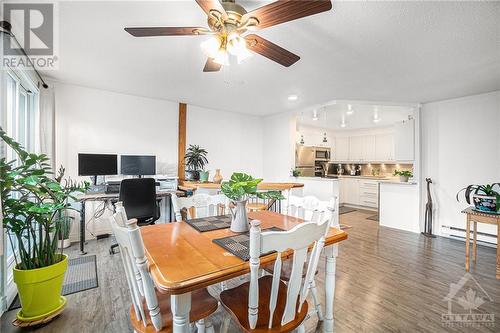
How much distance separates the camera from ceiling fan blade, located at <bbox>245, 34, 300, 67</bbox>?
5.35 feet

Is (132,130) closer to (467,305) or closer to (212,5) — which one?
(212,5)

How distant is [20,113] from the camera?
2938 millimetres

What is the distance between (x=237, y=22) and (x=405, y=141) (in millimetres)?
4448

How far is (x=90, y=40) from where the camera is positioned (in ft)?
7.37

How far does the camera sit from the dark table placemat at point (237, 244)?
3.88 ft

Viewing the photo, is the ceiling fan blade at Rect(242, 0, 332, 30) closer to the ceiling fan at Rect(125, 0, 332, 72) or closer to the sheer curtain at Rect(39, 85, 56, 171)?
the ceiling fan at Rect(125, 0, 332, 72)

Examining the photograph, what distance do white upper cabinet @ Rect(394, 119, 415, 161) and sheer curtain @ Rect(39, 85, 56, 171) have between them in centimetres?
612

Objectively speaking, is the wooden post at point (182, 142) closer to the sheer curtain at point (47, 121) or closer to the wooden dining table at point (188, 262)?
the sheer curtain at point (47, 121)

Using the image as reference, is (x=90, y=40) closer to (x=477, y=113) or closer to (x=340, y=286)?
(x=340, y=286)

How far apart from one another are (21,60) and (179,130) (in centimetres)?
242

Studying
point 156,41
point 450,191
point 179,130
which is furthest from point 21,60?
point 450,191

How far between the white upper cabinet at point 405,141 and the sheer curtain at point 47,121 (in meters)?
6.12

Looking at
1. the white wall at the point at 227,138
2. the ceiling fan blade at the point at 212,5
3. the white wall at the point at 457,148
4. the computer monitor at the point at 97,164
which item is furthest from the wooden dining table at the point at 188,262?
the white wall at the point at 457,148

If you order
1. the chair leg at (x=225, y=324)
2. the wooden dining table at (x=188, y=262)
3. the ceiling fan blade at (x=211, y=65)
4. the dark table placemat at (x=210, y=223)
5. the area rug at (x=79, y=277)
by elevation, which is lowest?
the area rug at (x=79, y=277)
